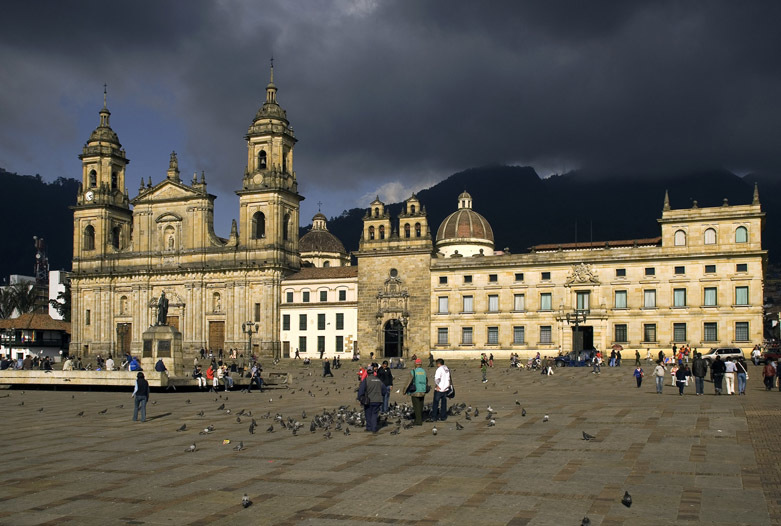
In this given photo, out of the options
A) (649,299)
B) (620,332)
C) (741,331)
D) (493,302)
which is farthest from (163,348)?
(741,331)

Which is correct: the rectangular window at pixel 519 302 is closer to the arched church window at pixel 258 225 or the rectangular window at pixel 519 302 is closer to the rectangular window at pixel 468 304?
the rectangular window at pixel 468 304

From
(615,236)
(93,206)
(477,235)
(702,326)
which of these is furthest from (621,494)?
(615,236)

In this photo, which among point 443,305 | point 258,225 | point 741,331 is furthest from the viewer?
point 258,225

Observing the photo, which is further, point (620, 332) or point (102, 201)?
point (102, 201)

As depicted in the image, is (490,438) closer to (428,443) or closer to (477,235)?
(428,443)

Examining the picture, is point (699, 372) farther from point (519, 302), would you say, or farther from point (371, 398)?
point (519, 302)

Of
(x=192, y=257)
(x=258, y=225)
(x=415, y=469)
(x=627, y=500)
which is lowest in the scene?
(x=415, y=469)

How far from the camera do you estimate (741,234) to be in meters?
60.7

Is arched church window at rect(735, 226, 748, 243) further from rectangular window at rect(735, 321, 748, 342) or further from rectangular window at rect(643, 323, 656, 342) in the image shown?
rectangular window at rect(643, 323, 656, 342)

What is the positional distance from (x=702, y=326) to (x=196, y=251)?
4764 cm

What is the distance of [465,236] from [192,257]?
2762 cm

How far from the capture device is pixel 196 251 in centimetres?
8006

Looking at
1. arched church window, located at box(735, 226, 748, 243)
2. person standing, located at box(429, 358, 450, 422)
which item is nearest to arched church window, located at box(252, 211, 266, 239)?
arched church window, located at box(735, 226, 748, 243)

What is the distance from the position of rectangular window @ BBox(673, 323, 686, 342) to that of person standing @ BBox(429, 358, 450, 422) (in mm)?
44556
